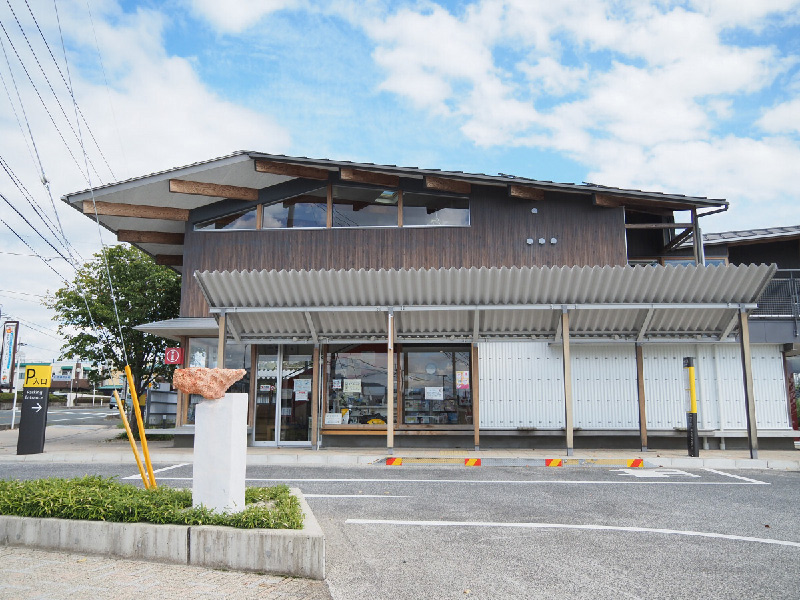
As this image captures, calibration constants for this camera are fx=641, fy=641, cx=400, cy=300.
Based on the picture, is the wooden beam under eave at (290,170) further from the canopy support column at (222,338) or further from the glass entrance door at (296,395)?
the glass entrance door at (296,395)

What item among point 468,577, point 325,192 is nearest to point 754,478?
point 468,577

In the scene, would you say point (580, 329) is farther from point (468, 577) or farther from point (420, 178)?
point (468, 577)

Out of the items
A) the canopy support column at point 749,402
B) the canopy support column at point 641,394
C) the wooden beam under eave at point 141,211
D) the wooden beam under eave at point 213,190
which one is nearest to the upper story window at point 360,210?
the wooden beam under eave at point 213,190

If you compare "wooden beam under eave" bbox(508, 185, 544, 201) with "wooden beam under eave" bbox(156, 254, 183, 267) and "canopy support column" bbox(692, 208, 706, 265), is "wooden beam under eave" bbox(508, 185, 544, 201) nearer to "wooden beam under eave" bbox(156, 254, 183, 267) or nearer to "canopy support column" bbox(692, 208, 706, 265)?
"canopy support column" bbox(692, 208, 706, 265)

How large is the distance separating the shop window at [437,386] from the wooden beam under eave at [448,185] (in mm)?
4020

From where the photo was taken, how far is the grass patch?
215 inches

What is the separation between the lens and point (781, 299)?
1609 cm

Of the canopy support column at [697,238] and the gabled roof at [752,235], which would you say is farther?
the gabled roof at [752,235]

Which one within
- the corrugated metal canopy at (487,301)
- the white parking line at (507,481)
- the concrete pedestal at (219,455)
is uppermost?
the corrugated metal canopy at (487,301)

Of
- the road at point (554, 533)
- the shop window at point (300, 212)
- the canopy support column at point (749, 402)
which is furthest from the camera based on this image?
the shop window at point (300, 212)

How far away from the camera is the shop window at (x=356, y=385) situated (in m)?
15.3

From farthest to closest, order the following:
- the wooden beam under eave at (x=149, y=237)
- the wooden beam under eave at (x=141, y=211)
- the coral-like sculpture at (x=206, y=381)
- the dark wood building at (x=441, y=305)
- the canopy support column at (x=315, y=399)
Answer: the wooden beam under eave at (x=149, y=237) < the wooden beam under eave at (x=141, y=211) < the canopy support column at (x=315, y=399) < the dark wood building at (x=441, y=305) < the coral-like sculpture at (x=206, y=381)

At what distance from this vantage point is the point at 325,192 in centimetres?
1683

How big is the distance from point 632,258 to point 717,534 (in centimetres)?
1276
